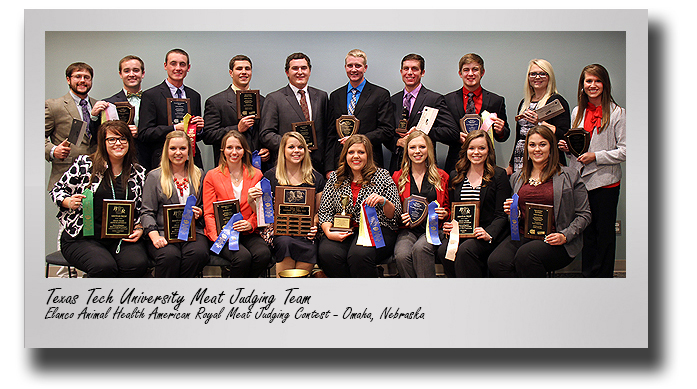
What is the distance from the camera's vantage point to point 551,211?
4.37 meters

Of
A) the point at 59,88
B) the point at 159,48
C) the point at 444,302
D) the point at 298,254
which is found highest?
the point at 159,48

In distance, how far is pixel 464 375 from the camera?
433cm

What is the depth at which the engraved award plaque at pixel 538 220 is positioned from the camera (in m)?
4.36

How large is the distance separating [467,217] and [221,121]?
73.0 inches

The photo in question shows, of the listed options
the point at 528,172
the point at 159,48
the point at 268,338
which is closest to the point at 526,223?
the point at 528,172

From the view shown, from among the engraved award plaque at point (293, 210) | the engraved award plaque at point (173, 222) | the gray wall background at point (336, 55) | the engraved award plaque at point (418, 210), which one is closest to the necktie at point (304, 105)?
the gray wall background at point (336, 55)

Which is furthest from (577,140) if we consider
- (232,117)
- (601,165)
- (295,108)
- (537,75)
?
(232,117)

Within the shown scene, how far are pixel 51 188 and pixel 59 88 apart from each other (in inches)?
26.7

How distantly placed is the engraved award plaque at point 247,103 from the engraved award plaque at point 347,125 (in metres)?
0.60

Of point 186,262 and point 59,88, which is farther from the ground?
point 59,88

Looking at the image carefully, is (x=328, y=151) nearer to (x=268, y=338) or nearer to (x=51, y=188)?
(x=268, y=338)

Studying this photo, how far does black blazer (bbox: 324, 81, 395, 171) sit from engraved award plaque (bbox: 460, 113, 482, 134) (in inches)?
19.7

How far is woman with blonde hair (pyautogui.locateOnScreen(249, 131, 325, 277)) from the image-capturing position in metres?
4.45

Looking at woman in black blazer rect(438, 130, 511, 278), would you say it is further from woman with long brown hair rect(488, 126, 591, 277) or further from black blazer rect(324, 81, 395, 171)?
black blazer rect(324, 81, 395, 171)
